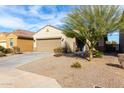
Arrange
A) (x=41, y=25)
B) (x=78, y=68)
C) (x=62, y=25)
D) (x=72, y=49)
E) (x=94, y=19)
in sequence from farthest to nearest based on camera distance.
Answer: (x=41, y=25) < (x=72, y=49) < (x=62, y=25) < (x=94, y=19) < (x=78, y=68)

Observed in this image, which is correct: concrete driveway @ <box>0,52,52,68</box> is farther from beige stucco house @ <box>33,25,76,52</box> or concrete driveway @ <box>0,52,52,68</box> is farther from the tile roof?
the tile roof

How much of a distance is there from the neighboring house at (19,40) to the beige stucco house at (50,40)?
1196 mm

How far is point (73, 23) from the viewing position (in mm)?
18078

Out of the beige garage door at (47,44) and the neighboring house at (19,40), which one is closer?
the beige garage door at (47,44)

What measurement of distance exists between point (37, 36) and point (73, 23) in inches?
672

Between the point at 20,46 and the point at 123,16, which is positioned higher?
the point at 123,16

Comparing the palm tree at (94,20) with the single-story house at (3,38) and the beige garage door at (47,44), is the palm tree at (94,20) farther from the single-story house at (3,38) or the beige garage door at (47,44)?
the single-story house at (3,38)

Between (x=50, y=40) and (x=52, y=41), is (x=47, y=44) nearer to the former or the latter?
(x=50, y=40)

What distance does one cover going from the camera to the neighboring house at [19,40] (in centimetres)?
3344

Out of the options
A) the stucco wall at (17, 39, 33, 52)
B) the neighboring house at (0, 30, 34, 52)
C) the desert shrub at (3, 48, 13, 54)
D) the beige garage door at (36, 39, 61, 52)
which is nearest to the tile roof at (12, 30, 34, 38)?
the neighboring house at (0, 30, 34, 52)

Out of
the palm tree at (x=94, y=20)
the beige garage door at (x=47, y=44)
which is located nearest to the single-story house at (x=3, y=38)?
the beige garage door at (x=47, y=44)

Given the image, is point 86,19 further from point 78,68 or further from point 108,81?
point 108,81

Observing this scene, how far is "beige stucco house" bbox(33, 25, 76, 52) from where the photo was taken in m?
31.8
